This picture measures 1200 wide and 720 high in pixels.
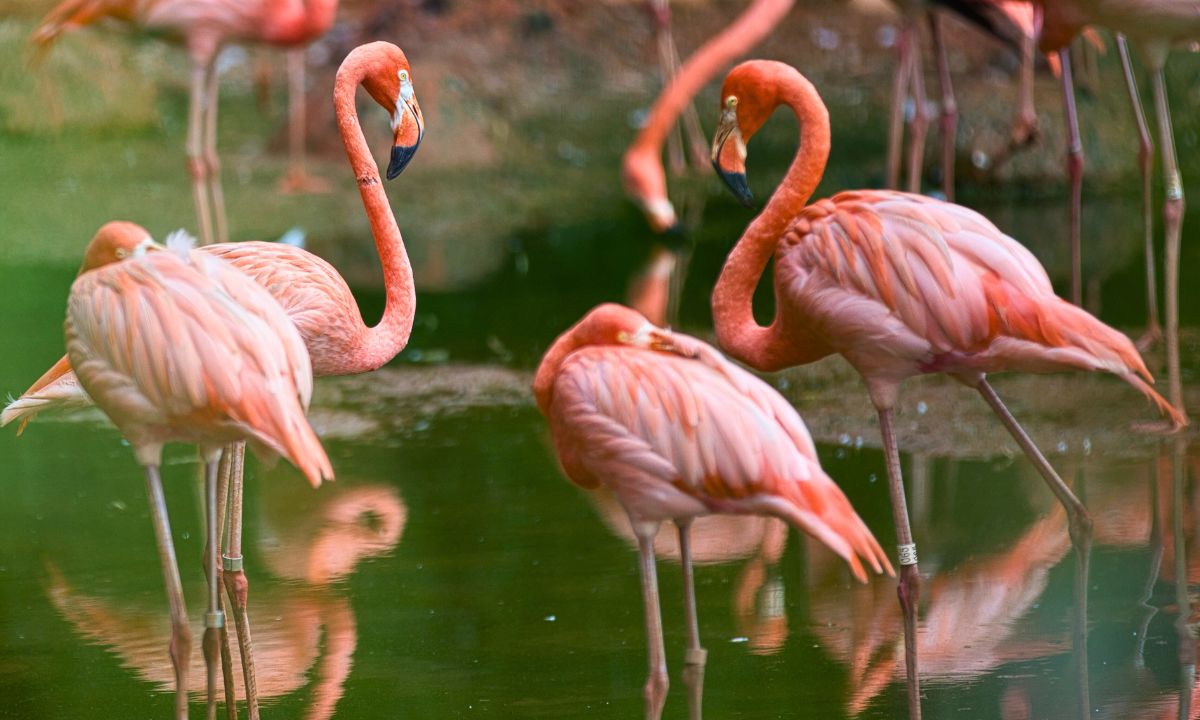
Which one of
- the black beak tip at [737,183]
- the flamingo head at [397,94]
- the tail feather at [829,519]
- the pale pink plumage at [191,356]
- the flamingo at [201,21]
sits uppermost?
the flamingo at [201,21]

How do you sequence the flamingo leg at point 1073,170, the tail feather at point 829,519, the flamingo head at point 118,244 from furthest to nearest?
the flamingo leg at point 1073,170 → the flamingo head at point 118,244 → the tail feather at point 829,519

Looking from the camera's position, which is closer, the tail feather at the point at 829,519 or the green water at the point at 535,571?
the tail feather at the point at 829,519

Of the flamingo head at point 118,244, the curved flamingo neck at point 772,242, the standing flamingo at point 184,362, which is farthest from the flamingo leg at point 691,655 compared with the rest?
the flamingo head at point 118,244

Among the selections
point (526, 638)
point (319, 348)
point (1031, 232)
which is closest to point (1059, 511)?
point (526, 638)

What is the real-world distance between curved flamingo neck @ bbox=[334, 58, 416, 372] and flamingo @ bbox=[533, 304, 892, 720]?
23.6 inches

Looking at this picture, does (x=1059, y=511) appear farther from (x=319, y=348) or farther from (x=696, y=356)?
(x=319, y=348)

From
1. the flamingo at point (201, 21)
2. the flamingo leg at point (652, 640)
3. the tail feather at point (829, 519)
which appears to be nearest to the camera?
the tail feather at point (829, 519)

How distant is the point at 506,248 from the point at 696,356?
5.36 meters

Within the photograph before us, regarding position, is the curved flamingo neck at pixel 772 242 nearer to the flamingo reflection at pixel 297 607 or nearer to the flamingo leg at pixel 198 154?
the flamingo reflection at pixel 297 607

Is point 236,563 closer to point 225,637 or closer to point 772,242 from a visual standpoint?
point 225,637

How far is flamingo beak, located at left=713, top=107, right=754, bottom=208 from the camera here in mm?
3492

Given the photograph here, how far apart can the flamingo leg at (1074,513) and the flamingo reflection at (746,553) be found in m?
0.64

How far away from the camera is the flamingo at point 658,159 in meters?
4.50

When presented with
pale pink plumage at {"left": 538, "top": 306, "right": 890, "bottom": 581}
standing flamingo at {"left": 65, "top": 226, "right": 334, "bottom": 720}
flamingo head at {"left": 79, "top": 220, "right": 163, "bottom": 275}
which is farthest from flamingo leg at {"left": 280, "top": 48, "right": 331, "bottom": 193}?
pale pink plumage at {"left": 538, "top": 306, "right": 890, "bottom": 581}
